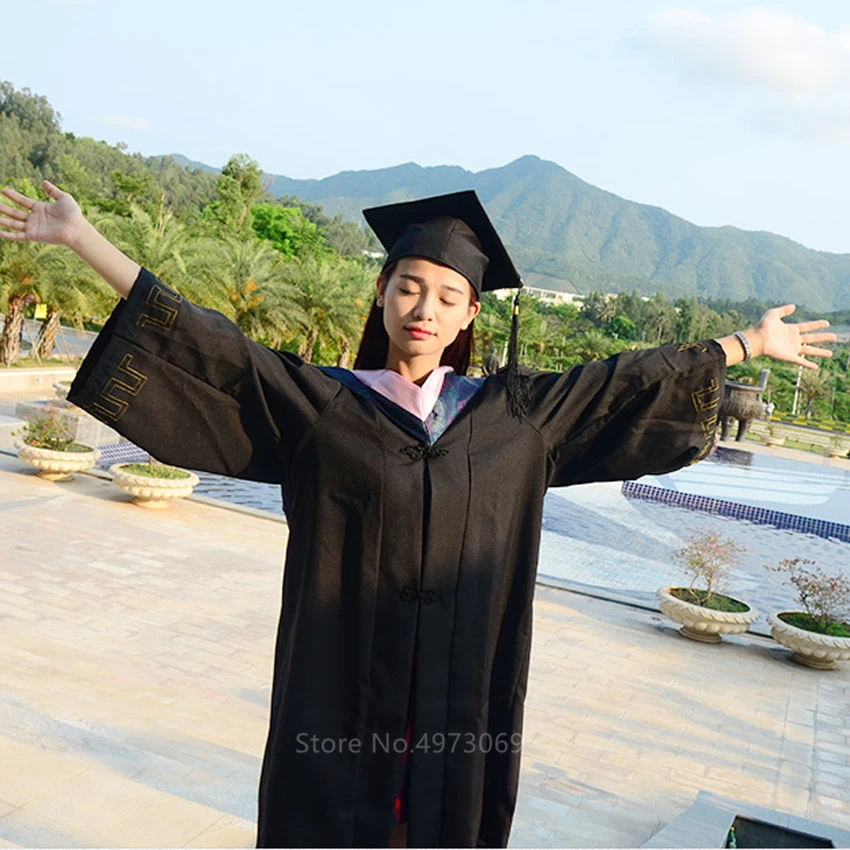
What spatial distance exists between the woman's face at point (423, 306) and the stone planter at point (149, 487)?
24.0 ft

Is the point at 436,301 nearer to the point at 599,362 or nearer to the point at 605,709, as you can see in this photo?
the point at 599,362

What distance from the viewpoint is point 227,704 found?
4.87 meters

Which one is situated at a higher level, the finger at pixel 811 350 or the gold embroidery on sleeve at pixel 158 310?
the finger at pixel 811 350

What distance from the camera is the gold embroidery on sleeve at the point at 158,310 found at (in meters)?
1.74

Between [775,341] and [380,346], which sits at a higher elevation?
[775,341]

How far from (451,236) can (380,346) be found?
27 cm

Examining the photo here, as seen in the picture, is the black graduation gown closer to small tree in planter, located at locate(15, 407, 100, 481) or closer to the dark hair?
the dark hair

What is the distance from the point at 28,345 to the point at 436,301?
68.9ft

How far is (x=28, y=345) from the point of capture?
69.1ft

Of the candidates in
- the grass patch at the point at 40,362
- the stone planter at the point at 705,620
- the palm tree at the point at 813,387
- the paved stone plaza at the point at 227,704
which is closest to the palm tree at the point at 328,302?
the grass patch at the point at 40,362

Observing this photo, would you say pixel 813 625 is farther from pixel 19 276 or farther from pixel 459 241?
pixel 19 276

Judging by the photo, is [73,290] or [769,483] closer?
[73,290]

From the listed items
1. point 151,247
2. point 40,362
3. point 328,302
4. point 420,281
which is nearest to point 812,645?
point 420,281

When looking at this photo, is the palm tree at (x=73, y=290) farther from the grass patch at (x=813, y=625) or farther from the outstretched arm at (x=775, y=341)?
the outstretched arm at (x=775, y=341)
